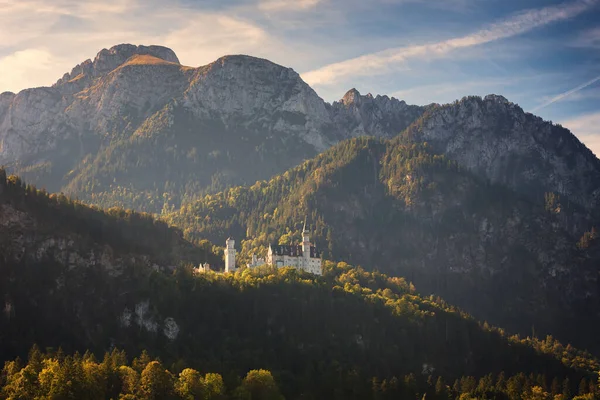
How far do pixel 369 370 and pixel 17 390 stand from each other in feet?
274

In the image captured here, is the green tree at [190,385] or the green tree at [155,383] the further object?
the green tree at [190,385]

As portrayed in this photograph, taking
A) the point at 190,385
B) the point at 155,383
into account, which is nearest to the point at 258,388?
the point at 190,385


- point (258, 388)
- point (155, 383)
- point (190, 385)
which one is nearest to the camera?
point (155, 383)

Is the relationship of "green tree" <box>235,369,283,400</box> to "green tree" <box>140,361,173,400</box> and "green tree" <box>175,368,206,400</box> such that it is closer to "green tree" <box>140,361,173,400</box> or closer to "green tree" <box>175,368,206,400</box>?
"green tree" <box>175,368,206,400</box>

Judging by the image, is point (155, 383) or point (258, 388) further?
point (258, 388)

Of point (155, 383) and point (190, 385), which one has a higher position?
point (155, 383)

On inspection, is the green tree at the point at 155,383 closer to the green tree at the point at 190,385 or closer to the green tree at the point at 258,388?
the green tree at the point at 190,385

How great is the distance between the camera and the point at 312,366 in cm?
19262

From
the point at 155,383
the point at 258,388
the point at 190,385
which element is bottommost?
the point at 258,388

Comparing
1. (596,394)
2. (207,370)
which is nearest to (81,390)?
(207,370)

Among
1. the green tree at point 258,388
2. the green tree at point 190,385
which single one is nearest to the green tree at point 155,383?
the green tree at point 190,385

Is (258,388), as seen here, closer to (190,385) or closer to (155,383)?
(190,385)

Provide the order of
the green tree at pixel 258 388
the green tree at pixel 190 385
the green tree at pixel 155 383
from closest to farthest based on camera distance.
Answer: the green tree at pixel 155 383 < the green tree at pixel 190 385 < the green tree at pixel 258 388

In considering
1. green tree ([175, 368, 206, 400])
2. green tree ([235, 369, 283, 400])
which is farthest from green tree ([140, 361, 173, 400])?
green tree ([235, 369, 283, 400])
